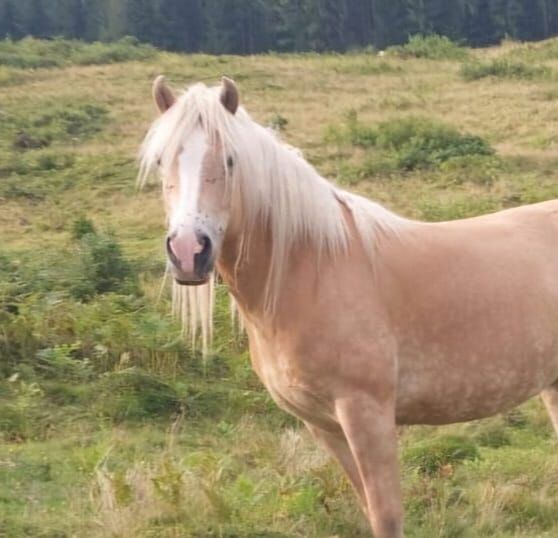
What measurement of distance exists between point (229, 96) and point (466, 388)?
57.7 inches

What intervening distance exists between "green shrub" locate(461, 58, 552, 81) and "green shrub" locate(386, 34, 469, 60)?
6.13 meters

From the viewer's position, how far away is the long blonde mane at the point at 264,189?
10.7 feet

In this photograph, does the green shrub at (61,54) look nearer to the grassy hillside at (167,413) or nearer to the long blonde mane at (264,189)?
the grassy hillside at (167,413)

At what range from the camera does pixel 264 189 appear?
3469mm

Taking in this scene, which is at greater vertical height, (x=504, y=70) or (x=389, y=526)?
(x=504, y=70)

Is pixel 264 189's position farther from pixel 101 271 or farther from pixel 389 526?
pixel 101 271

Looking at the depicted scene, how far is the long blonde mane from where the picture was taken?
10.7ft

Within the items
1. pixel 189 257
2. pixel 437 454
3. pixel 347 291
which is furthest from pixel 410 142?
pixel 189 257

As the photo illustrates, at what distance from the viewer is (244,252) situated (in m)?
3.56

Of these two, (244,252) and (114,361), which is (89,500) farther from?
(114,361)

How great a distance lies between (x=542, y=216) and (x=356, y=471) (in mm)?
1385

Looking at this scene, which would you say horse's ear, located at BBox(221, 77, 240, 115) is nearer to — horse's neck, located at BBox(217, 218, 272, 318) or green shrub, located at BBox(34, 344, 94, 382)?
horse's neck, located at BBox(217, 218, 272, 318)

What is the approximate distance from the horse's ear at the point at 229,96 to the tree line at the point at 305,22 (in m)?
53.2

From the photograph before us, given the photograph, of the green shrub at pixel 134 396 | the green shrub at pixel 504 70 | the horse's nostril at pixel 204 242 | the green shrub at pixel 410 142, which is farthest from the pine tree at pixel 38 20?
the horse's nostril at pixel 204 242
